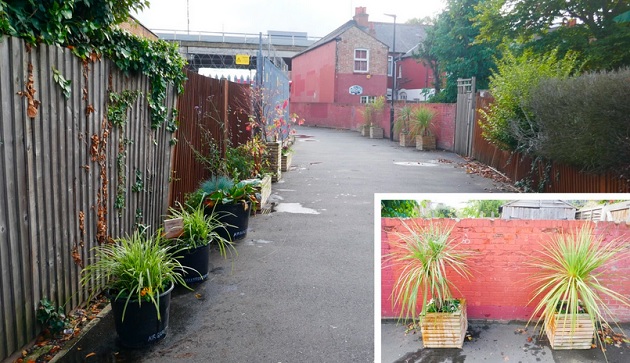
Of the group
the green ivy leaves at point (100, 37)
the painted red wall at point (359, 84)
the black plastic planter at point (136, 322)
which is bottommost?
the black plastic planter at point (136, 322)

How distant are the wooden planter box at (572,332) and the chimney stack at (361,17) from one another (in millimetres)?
47156

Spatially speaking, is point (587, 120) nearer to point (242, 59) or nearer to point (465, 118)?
point (465, 118)

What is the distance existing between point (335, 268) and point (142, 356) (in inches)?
99.3

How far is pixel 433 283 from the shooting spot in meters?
1.50

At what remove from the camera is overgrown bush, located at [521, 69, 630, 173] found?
6.76 meters

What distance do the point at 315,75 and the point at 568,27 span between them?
2882cm

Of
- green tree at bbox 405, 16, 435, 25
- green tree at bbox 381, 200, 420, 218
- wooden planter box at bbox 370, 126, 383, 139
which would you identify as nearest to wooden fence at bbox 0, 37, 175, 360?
green tree at bbox 381, 200, 420, 218

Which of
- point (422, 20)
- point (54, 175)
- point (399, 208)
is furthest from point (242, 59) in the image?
point (422, 20)

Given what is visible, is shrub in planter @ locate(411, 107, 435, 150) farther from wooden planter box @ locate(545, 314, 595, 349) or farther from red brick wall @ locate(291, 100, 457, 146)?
wooden planter box @ locate(545, 314, 595, 349)

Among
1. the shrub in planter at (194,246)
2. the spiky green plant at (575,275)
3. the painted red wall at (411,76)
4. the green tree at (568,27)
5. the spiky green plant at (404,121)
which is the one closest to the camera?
the spiky green plant at (575,275)

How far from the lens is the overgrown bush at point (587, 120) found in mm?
6758

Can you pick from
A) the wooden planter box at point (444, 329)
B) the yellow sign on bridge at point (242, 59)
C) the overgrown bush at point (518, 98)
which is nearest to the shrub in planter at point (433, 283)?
the wooden planter box at point (444, 329)

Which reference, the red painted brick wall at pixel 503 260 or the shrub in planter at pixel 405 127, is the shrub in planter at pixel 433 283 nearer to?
the red painted brick wall at pixel 503 260

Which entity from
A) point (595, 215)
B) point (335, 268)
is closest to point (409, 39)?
point (335, 268)
